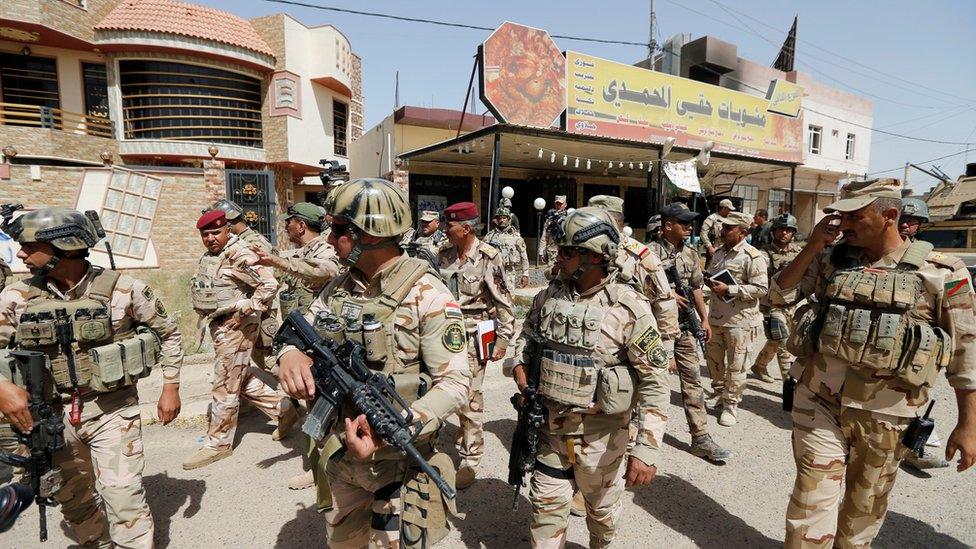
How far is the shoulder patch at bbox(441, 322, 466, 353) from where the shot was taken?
6.42 feet

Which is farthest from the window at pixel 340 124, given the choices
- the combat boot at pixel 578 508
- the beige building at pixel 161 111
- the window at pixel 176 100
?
the combat boot at pixel 578 508

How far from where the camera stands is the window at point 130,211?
35.8 feet

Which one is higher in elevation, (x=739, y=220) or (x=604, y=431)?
(x=739, y=220)

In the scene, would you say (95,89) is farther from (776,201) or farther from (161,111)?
(776,201)

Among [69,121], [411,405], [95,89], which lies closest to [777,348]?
[411,405]

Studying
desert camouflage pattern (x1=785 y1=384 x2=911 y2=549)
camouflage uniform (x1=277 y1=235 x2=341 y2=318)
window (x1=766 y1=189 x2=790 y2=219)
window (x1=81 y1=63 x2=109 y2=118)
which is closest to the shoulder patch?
camouflage uniform (x1=277 y1=235 x2=341 y2=318)

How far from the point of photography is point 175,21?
16.5m

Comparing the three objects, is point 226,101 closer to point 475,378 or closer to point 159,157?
point 159,157

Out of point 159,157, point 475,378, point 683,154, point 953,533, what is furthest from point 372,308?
point 159,157

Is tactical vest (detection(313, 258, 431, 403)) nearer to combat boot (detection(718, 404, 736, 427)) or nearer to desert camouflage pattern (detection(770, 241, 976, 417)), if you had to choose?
desert camouflage pattern (detection(770, 241, 976, 417))

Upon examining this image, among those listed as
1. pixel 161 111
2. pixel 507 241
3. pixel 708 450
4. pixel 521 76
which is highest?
pixel 161 111

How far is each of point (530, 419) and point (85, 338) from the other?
95.1 inches

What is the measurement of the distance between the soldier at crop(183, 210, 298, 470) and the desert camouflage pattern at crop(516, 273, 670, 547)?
2908mm

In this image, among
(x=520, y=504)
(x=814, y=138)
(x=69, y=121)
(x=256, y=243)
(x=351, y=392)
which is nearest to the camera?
(x=351, y=392)
